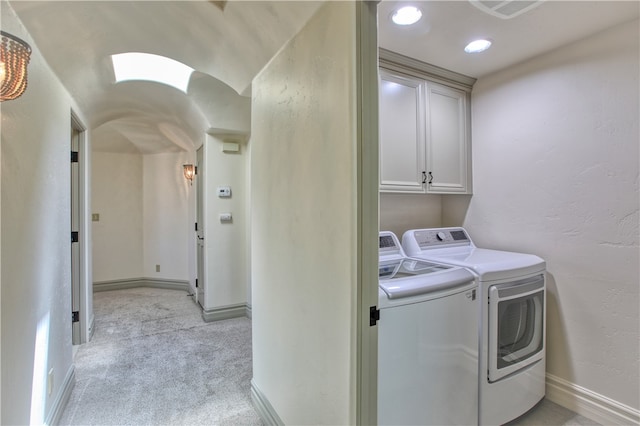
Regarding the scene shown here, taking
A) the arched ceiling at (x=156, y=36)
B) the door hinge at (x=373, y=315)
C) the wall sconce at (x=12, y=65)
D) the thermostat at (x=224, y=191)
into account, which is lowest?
the door hinge at (x=373, y=315)

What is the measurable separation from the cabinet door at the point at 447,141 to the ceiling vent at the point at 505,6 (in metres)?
0.71

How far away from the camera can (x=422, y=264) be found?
1.92m

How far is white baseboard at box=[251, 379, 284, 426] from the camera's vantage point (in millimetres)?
1736

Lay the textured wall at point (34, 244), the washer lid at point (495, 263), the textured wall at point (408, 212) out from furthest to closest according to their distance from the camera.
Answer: the textured wall at point (408, 212), the washer lid at point (495, 263), the textured wall at point (34, 244)

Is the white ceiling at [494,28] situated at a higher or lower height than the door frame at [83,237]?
higher

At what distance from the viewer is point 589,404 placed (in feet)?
6.34

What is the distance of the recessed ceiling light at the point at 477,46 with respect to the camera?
1953 millimetres

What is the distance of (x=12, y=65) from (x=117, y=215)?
14.7 ft

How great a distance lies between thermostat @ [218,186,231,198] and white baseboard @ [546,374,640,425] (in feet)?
10.9

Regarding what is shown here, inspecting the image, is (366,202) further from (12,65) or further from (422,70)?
(422,70)

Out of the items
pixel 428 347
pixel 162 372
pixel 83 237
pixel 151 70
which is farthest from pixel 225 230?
pixel 428 347

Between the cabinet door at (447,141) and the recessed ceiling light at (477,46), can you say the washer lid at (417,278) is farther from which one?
the recessed ceiling light at (477,46)

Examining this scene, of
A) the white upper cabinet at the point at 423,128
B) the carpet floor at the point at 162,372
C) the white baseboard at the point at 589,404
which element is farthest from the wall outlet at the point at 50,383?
the white baseboard at the point at 589,404

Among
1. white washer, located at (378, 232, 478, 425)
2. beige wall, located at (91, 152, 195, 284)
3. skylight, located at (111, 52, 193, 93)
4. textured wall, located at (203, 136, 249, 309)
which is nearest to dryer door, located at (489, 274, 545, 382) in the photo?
white washer, located at (378, 232, 478, 425)
